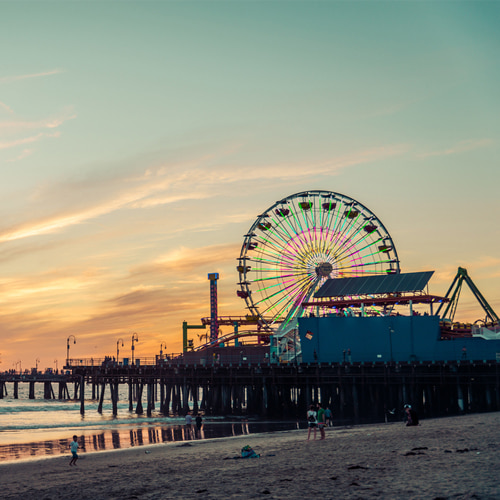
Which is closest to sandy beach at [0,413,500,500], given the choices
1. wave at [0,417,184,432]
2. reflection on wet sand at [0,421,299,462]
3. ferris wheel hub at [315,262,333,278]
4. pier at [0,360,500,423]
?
A: reflection on wet sand at [0,421,299,462]

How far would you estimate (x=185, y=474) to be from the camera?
2359 cm

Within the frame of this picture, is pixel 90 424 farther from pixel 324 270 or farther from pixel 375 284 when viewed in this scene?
pixel 375 284

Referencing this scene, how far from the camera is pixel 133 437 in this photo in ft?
157

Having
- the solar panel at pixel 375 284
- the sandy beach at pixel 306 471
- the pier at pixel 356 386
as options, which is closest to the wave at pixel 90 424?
the pier at pixel 356 386

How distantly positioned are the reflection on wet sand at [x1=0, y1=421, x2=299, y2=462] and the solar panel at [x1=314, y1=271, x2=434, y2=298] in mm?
22464

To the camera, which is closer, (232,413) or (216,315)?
(232,413)

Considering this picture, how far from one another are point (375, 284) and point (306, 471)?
5329cm

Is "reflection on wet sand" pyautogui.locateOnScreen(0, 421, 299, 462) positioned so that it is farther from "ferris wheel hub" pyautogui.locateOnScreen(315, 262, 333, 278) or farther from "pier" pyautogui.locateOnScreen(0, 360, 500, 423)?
"ferris wheel hub" pyautogui.locateOnScreen(315, 262, 333, 278)

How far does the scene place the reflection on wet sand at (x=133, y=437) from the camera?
40688mm

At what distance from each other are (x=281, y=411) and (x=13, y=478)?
4042 cm

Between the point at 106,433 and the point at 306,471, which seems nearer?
the point at 306,471

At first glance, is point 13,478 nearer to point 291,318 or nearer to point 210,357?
point 291,318

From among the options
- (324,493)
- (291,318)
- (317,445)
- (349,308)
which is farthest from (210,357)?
(324,493)

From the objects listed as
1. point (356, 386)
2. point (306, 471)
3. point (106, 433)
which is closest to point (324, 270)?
point (356, 386)
